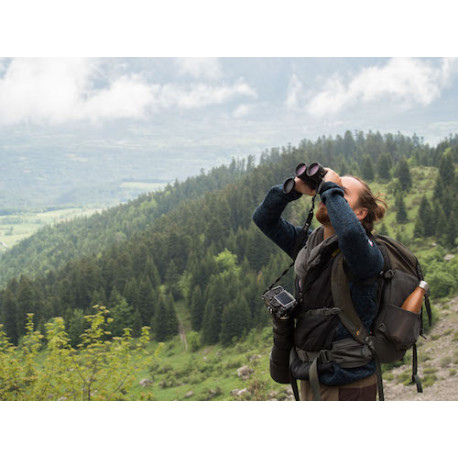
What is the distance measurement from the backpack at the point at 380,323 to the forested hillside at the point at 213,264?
44.2 metres

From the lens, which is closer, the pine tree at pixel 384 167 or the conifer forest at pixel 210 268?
the conifer forest at pixel 210 268

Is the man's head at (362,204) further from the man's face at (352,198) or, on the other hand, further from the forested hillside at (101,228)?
the forested hillside at (101,228)

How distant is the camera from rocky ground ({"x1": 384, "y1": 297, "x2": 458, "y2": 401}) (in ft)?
31.3

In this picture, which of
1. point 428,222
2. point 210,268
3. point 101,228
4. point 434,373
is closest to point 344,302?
point 434,373

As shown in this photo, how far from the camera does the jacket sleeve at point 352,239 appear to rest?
241cm

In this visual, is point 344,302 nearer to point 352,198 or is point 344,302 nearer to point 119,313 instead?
point 352,198

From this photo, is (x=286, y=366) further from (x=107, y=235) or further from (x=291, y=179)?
(x=107, y=235)

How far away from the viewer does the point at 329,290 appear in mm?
2746

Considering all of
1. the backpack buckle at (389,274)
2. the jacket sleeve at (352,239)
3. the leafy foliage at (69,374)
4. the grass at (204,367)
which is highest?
the jacket sleeve at (352,239)

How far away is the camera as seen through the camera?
2746 millimetres

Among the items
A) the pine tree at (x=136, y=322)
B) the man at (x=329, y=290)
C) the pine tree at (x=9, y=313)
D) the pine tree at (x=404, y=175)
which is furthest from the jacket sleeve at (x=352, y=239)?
the pine tree at (x=404, y=175)

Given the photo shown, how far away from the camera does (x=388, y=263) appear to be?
8.84 feet
